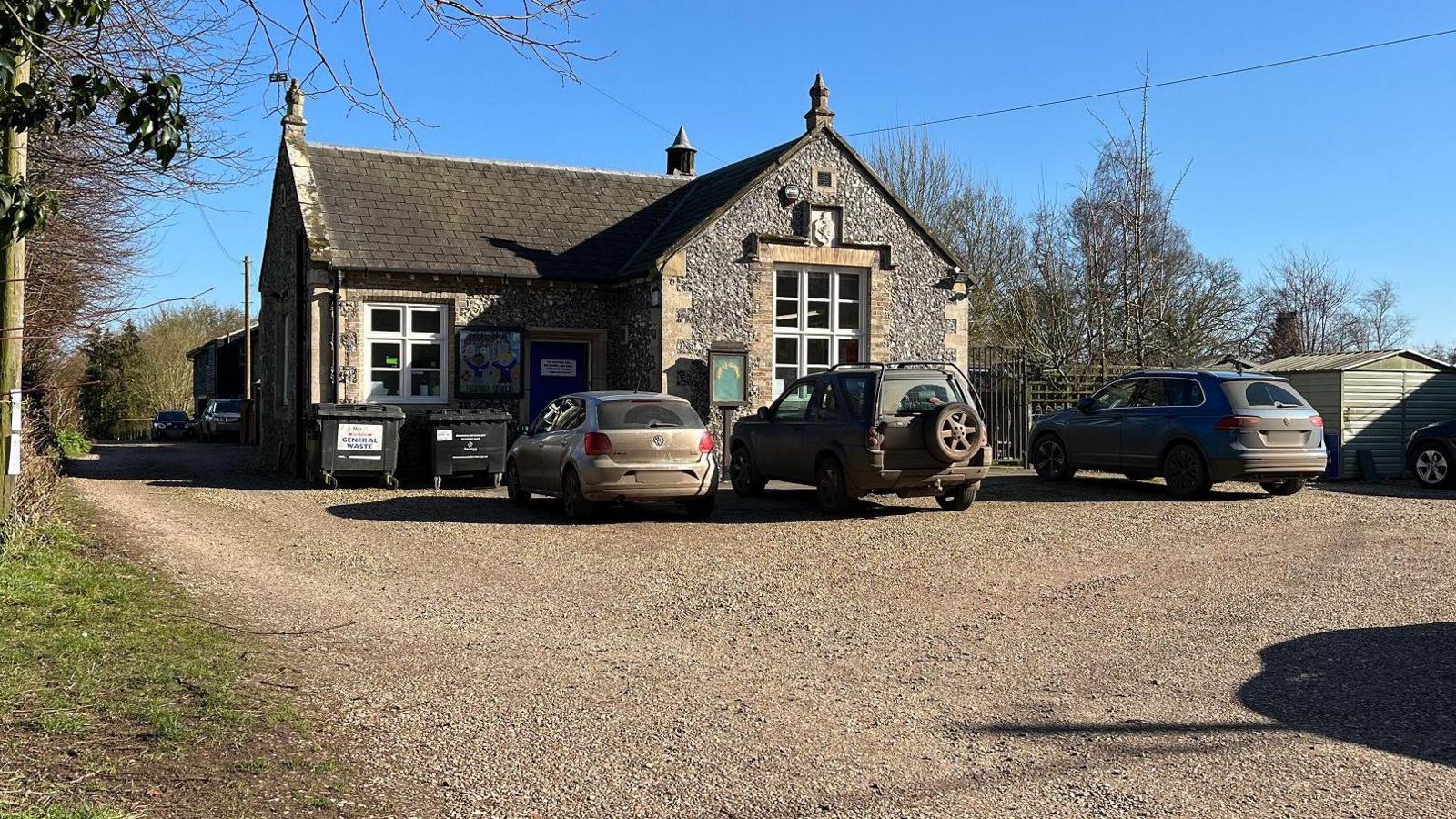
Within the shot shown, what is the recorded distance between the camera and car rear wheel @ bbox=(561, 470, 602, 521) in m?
13.5

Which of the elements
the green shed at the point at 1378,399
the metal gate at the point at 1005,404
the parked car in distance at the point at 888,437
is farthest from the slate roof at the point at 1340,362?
the parked car in distance at the point at 888,437

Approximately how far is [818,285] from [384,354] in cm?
725

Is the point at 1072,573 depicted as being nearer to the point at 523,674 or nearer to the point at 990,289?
the point at 523,674

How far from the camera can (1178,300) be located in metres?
31.5

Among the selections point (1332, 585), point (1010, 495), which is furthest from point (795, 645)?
point (1010, 495)

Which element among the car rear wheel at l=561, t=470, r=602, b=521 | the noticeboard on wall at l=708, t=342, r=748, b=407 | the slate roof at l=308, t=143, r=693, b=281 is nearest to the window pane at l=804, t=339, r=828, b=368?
the noticeboard on wall at l=708, t=342, r=748, b=407

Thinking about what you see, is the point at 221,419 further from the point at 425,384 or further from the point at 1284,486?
the point at 1284,486

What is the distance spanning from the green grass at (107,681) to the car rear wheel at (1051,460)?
1282 centimetres

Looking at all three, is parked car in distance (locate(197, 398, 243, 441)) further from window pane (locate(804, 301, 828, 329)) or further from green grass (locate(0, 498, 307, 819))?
green grass (locate(0, 498, 307, 819))

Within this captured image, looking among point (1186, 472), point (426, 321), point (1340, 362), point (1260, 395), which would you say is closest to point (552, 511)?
point (426, 321)

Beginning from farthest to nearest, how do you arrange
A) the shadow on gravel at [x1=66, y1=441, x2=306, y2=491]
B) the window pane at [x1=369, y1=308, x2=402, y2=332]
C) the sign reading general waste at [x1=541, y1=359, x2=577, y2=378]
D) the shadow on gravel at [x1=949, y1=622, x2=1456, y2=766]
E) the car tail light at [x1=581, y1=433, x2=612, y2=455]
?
the sign reading general waste at [x1=541, y1=359, x2=577, y2=378], the window pane at [x1=369, y1=308, x2=402, y2=332], the shadow on gravel at [x1=66, y1=441, x2=306, y2=491], the car tail light at [x1=581, y1=433, x2=612, y2=455], the shadow on gravel at [x1=949, y1=622, x2=1456, y2=766]

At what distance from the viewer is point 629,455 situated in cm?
1325

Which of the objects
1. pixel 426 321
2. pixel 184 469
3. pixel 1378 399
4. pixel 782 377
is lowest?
pixel 184 469

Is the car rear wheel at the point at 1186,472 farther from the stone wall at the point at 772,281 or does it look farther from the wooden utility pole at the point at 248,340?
the wooden utility pole at the point at 248,340
